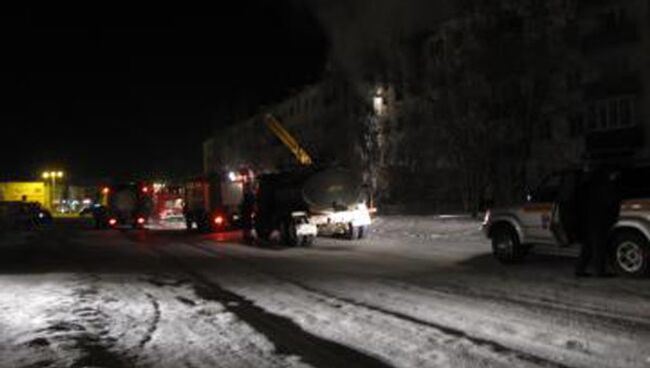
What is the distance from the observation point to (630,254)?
14.6 m

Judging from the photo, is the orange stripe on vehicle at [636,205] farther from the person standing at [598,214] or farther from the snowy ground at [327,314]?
the snowy ground at [327,314]

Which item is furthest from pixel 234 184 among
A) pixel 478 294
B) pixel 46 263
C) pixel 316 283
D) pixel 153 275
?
pixel 478 294

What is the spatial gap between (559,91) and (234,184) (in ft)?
48.4

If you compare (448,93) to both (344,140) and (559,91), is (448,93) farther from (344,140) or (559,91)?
(344,140)

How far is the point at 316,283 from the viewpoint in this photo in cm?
1529

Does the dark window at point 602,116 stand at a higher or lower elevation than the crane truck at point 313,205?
higher

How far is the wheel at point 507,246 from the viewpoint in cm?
1744

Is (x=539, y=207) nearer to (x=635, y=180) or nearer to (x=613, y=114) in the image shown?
(x=635, y=180)

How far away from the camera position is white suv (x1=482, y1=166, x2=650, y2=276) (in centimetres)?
1441

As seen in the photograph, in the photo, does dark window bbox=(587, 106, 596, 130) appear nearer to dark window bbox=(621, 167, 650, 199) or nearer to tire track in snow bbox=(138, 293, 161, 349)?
dark window bbox=(621, 167, 650, 199)

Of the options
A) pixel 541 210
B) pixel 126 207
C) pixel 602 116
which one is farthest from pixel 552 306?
pixel 126 207

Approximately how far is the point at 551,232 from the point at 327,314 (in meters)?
5.94

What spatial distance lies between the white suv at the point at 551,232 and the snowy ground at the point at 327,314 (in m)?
0.49

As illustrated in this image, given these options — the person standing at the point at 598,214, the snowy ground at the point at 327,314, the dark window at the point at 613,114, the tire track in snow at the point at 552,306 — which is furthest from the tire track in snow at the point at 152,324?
the dark window at the point at 613,114
